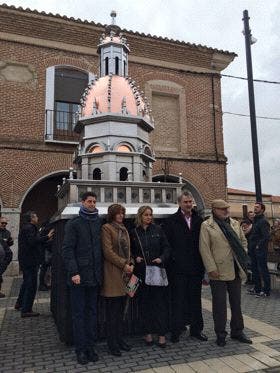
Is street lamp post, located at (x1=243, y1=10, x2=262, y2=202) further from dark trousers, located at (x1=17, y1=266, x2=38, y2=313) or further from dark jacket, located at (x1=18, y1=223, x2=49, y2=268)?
dark trousers, located at (x1=17, y1=266, x2=38, y2=313)

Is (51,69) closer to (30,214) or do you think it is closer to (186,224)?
(30,214)

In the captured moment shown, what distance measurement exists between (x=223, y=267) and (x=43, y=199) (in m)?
11.5

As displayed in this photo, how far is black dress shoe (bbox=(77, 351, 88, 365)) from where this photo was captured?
393 cm

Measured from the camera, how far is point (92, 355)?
403cm

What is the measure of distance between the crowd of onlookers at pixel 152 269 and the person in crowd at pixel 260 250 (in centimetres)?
297

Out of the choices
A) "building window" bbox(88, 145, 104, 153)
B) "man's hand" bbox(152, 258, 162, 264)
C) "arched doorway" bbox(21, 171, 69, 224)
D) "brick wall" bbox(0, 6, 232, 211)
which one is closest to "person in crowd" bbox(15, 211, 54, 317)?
"building window" bbox(88, 145, 104, 153)

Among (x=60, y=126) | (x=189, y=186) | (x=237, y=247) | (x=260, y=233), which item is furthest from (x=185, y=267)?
(x=60, y=126)

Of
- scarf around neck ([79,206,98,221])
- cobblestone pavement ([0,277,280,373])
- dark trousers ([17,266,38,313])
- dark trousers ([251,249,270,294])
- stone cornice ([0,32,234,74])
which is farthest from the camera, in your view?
stone cornice ([0,32,234,74])

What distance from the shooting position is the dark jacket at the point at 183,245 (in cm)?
473

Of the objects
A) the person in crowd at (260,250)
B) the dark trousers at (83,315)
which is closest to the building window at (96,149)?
the dark trousers at (83,315)

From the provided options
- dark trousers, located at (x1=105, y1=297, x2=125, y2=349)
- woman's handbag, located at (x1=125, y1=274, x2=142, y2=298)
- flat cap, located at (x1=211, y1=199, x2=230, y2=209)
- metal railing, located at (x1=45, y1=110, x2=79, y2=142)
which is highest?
metal railing, located at (x1=45, y1=110, x2=79, y2=142)

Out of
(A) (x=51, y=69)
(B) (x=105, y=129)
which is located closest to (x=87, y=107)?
(B) (x=105, y=129)

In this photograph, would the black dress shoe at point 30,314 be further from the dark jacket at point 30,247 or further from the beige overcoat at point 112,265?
the beige overcoat at point 112,265

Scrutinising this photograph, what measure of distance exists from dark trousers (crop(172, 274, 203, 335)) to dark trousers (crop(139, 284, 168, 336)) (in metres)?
0.17
